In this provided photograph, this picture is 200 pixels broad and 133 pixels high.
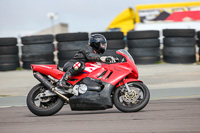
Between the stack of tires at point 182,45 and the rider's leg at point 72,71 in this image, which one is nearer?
the rider's leg at point 72,71

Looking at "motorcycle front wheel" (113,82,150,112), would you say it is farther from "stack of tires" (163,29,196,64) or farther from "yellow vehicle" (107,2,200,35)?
"yellow vehicle" (107,2,200,35)

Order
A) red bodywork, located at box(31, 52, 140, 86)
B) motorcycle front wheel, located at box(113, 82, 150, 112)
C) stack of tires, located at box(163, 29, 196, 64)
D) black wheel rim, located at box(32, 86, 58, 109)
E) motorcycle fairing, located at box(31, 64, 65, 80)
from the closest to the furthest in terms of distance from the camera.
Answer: motorcycle front wheel, located at box(113, 82, 150, 112), red bodywork, located at box(31, 52, 140, 86), black wheel rim, located at box(32, 86, 58, 109), motorcycle fairing, located at box(31, 64, 65, 80), stack of tires, located at box(163, 29, 196, 64)

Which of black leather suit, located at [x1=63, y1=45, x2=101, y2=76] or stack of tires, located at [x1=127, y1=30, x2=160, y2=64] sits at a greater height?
black leather suit, located at [x1=63, y1=45, x2=101, y2=76]

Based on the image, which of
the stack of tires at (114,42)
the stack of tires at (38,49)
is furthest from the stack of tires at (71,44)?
the stack of tires at (114,42)

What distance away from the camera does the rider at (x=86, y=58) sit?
6074 millimetres

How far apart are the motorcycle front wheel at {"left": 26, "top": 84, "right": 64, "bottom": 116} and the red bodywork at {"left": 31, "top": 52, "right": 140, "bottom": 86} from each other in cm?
31

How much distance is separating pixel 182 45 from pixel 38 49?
4874 millimetres

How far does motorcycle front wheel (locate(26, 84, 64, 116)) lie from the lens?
608cm

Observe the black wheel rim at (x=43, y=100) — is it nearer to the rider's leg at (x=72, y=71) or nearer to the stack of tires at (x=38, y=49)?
the rider's leg at (x=72, y=71)

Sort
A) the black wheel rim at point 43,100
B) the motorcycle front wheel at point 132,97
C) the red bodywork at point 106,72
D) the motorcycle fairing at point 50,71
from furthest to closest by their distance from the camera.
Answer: the motorcycle fairing at point 50,71
the black wheel rim at point 43,100
the red bodywork at point 106,72
the motorcycle front wheel at point 132,97

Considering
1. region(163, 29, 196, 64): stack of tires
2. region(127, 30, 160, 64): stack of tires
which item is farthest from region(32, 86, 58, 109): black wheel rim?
region(163, 29, 196, 64): stack of tires

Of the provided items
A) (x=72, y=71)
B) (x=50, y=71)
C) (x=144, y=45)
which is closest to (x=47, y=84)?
(x=50, y=71)

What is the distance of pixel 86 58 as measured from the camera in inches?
247

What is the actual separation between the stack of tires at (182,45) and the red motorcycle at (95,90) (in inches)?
271
